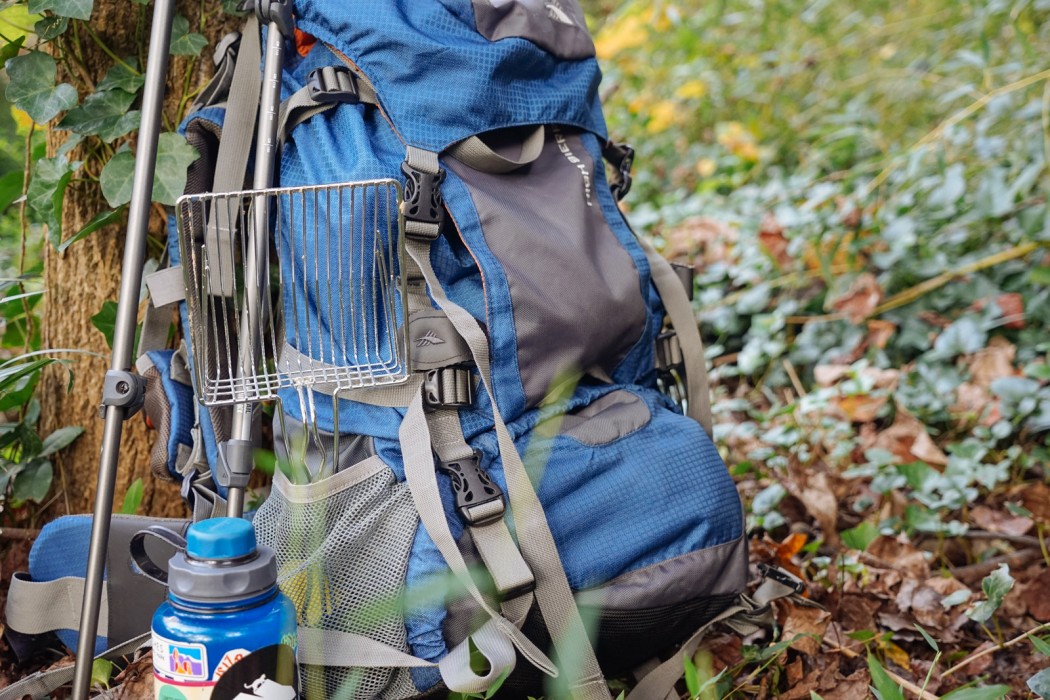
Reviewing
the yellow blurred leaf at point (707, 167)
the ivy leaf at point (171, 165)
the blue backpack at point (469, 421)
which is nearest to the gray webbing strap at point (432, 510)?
the blue backpack at point (469, 421)

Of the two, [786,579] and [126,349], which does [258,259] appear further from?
[786,579]

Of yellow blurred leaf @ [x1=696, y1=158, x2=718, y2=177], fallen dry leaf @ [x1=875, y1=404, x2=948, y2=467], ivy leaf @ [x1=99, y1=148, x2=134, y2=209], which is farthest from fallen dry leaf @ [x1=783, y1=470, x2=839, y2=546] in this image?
yellow blurred leaf @ [x1=696, y1=158, x2=718, y2=177]

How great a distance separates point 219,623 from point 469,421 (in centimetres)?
51

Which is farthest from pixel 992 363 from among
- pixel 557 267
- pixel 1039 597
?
pixel 557 267

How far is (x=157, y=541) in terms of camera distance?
163cm

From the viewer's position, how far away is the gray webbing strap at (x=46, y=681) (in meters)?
1.46

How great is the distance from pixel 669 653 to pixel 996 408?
129 centimetres

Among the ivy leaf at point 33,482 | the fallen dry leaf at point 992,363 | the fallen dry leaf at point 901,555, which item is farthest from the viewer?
the fallen dry leaf at point 992,363

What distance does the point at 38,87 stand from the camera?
163cm

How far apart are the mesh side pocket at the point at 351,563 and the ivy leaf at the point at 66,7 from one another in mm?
858

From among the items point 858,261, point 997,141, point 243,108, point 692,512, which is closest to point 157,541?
point 243,108

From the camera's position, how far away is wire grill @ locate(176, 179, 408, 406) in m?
1.43

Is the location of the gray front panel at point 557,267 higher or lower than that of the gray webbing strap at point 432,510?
higher

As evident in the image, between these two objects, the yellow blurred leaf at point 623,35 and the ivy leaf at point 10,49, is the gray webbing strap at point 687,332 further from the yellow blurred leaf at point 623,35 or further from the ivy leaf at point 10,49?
the yellow blurred leaf at point 623,35
